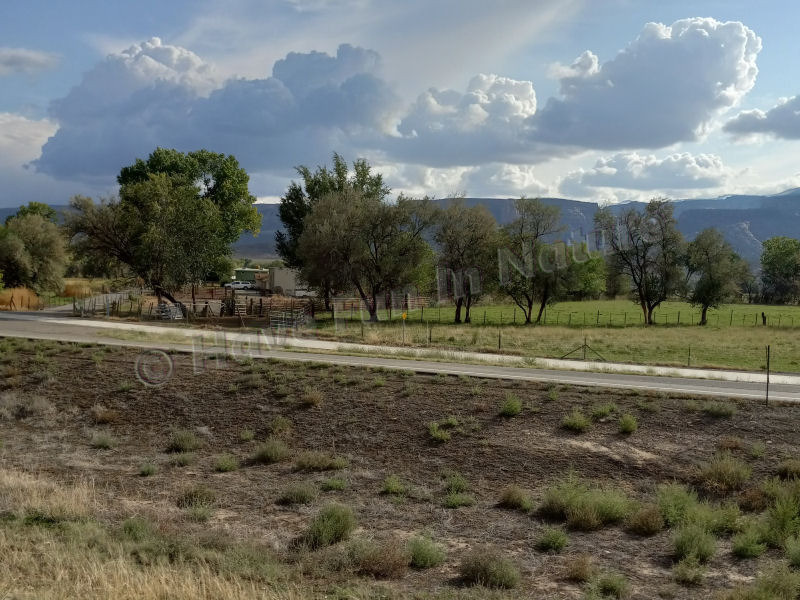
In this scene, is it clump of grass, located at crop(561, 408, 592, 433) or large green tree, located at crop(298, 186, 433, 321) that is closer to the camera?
clump of grass, located at crop(561, 408, 592, 433)

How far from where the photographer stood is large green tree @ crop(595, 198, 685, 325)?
2564 inches

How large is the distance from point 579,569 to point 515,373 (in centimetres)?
1481

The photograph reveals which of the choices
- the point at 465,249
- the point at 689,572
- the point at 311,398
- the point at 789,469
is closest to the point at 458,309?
the point at 465,249

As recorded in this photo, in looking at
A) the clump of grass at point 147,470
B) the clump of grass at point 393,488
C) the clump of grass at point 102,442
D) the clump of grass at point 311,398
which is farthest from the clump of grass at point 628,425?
the clump of grass at point 102,442

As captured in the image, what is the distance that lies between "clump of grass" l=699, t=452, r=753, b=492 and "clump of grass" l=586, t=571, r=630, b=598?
232 inches

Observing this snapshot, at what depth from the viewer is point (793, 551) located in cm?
999

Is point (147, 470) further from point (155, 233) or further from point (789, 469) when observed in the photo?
point (155, 233)

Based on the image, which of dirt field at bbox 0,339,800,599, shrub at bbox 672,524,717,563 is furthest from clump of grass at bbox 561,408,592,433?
shrub at bbox 672,524,717,563

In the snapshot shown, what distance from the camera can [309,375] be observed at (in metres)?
23.4

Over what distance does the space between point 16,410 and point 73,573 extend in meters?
15.7

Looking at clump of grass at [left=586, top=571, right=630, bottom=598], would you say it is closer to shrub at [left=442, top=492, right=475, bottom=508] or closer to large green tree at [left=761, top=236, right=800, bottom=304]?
shrub at [left=442, top=492, right=475, bottom=508]

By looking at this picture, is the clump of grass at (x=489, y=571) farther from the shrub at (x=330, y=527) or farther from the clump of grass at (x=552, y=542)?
the shrub at (x=330, y=527)

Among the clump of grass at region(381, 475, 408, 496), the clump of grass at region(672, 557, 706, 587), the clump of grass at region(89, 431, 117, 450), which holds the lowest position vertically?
the clump of grass at region(89, 431, 117, 450)

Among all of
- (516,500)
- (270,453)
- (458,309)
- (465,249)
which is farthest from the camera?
(458,309)
